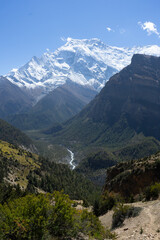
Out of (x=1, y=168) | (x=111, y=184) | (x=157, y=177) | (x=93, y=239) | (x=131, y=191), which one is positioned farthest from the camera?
(x=1, y=168)

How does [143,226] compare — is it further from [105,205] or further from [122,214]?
[105,205]

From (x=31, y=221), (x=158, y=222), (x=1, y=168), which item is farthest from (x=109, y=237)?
(x=1, y=168)

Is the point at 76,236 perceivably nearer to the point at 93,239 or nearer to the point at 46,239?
the point at 93,239

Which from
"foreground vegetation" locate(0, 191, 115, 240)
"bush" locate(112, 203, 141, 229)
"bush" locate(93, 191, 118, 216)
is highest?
"foreground vegetation" locate(0, 191, 115, 240)

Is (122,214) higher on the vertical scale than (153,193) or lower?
lower

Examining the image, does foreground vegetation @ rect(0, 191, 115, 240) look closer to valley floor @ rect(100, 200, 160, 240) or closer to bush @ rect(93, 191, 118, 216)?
valley floor @ rect(100, 200, 160, 240)

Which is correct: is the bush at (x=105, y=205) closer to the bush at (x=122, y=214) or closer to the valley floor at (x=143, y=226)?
the bush at (x=122, y=214)

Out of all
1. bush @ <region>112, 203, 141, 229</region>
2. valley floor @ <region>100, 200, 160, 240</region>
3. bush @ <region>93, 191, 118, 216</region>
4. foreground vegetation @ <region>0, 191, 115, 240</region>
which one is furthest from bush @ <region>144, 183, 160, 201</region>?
foreground vegetation @ <region>0, 191, 115, 240</region>

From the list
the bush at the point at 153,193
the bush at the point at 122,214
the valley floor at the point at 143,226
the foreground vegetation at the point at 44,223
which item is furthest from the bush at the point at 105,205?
the foreground vegetation at the point at 44,223

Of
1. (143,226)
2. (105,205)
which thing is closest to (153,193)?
(105,205)
